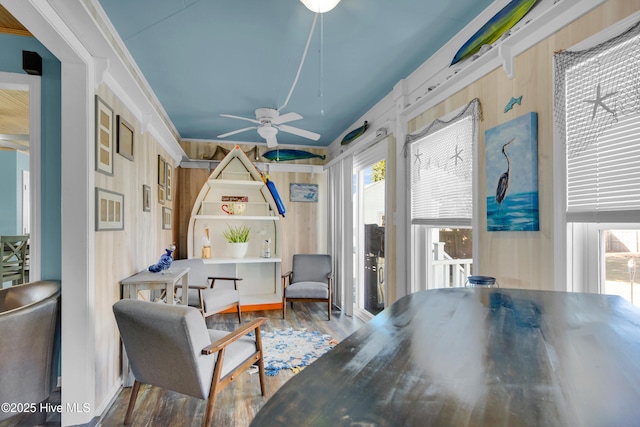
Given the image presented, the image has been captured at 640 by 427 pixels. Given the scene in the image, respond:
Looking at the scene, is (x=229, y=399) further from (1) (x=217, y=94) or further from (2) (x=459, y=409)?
(1) (x=217, y=94)

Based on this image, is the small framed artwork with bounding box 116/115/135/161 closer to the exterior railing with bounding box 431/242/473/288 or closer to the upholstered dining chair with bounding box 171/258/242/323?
the upholstered dining chair with bounding box 171/258/242/323

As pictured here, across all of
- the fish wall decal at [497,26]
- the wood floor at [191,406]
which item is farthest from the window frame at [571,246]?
the wood floor at [191,406]

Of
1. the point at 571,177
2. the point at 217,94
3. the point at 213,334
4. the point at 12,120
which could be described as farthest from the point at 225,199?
the point at 571,177

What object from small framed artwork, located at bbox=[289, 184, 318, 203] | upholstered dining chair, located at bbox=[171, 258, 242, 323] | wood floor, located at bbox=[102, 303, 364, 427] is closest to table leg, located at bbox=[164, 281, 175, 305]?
wood floor, located at bbox=[102, 303, 364, 427]

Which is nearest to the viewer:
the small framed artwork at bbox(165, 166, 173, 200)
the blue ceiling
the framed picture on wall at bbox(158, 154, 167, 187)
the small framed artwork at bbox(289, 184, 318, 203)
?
the blue ceiling

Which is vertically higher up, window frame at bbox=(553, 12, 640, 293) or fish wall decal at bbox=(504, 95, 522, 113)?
fish wall decal at bbox=(504, 95, 522, 113)

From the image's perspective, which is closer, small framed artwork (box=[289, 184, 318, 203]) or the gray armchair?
the gray armchair

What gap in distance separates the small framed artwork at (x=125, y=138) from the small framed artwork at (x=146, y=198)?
50 centimetres

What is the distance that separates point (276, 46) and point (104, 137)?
1.36 meters

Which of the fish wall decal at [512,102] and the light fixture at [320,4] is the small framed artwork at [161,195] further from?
the fish wall decal at [512,102]

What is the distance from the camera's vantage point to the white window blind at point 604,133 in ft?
4.54

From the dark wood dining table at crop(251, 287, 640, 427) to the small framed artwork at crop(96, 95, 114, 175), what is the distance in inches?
83.6

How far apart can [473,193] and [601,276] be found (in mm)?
855

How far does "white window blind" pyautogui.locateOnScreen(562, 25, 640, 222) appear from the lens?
54.4 inches
